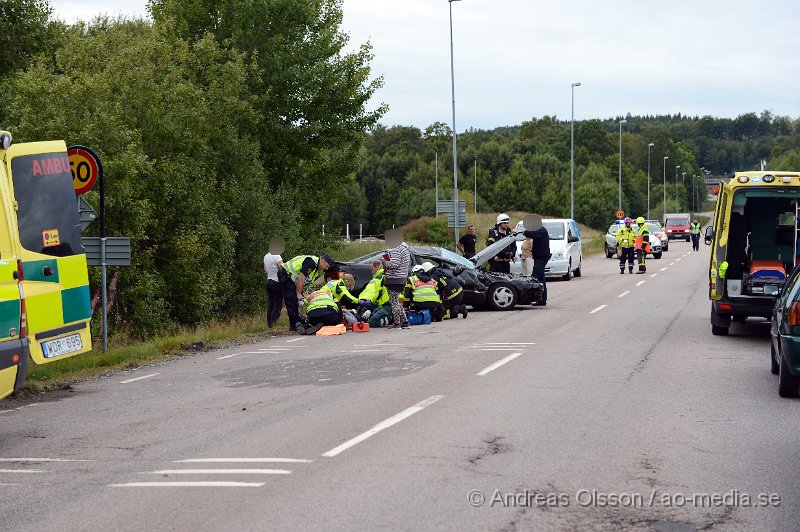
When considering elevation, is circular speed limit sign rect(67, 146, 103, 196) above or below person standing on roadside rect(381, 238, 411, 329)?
above

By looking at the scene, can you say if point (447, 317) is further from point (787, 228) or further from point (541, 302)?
point (787, 228)

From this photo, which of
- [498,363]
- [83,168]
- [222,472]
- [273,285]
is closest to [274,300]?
[273,285]

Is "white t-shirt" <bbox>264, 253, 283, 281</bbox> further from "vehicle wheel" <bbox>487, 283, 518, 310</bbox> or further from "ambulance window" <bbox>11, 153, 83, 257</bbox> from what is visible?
"ambulance window" <bbox>11, 153, 83, 257</bbox>

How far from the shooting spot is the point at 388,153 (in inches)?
4840

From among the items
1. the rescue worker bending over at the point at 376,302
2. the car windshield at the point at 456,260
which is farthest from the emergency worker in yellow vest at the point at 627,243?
the rescue worker bending over at the point at 376,302

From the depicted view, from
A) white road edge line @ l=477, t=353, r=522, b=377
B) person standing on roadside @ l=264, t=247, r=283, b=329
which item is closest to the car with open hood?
person standing on roadside @ l=264, t=247, r=283, b=329

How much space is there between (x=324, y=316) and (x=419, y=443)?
1081cm

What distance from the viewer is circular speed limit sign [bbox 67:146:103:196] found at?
49.2ft

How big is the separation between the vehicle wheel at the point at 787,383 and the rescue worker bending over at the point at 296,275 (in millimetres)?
9383

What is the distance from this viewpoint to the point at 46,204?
10672 millimetres

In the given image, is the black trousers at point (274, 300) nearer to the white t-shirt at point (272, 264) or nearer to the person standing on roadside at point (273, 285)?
the person standing on roadside at point (273, 285)

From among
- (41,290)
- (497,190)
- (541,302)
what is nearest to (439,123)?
(497,190)

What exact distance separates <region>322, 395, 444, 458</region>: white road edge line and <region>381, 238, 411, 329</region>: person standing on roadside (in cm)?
837

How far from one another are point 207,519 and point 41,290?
4701 mm
